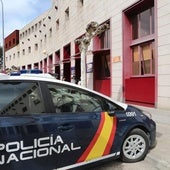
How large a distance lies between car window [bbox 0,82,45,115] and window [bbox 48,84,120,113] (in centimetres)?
26

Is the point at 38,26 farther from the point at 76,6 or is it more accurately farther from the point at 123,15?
the point at 123,15

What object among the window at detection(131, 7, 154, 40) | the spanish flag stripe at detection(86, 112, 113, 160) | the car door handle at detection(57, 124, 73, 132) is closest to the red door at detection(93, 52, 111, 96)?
the window at detection(131, 7, 154, 40)

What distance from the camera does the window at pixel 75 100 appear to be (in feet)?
16.7

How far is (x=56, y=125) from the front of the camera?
15.9 feet

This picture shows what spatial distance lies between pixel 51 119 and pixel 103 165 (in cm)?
166

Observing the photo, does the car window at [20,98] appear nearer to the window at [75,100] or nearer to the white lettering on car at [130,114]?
the window at [75,100]

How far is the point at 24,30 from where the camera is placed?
6494 cm

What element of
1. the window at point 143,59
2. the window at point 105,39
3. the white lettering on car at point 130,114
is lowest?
the white lettering on car at point 130,114

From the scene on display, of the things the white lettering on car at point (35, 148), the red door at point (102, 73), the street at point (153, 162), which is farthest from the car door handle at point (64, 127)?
the red door at point (102, 73)

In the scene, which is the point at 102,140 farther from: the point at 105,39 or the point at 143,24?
the point at 105,39

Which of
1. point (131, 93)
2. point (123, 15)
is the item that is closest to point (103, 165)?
point (131, 93)

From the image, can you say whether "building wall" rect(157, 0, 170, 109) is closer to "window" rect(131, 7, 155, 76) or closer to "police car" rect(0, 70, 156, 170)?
"window" rect(131, 7, 155, 76)

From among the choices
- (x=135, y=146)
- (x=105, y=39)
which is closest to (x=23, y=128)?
(x=135, y=146)

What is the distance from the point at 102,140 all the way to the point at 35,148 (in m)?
1.21
